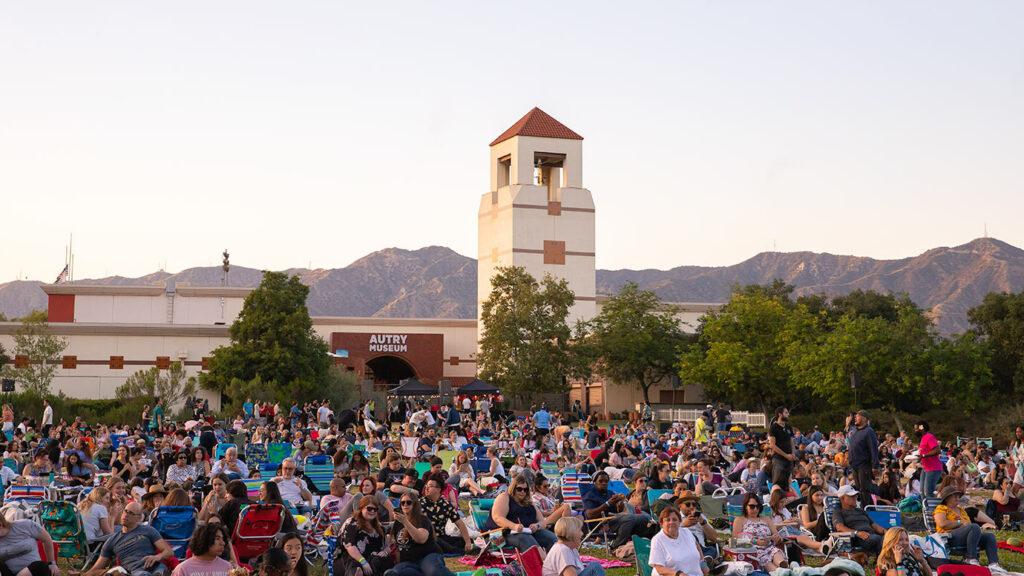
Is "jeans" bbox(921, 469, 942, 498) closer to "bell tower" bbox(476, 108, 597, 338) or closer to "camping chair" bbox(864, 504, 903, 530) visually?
"camping chair" bbox(864, 504, 903, 530)

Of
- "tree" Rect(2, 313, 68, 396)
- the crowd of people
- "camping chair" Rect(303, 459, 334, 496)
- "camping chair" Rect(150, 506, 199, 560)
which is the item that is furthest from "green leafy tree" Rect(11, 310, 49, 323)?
"camping chair" Rect(150, 506, 199, 560)

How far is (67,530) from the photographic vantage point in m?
11.3

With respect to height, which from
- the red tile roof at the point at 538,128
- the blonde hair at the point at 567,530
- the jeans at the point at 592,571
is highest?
the red tile roof at the point at 538,128

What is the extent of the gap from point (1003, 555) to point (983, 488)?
10666mm

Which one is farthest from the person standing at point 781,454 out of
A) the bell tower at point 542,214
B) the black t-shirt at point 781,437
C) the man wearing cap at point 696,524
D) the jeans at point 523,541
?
the bell tower at point 542,214

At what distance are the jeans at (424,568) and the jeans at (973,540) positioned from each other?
5512 millimetres

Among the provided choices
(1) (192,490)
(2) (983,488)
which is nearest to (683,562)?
(1) (192,490)

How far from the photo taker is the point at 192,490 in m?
14.5

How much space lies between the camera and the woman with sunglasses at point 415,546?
33.1ft

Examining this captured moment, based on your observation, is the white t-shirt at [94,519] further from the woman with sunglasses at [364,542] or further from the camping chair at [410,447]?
the camping chair at [410,447]

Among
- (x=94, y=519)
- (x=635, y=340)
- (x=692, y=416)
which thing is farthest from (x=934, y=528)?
(x=635, y=340)

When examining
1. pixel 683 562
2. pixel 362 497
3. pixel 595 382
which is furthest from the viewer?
pixel 595 382

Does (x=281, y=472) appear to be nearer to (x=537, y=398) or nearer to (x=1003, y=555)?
(x=1003, y=555)

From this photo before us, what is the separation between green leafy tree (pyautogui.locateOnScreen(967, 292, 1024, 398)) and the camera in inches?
1822
